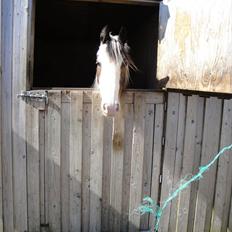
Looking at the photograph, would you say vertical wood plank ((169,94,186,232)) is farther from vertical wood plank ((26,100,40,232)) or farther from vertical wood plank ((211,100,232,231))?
vertical wood plank ((26,100,40,232))

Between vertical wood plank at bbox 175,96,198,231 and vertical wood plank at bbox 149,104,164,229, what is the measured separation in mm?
238

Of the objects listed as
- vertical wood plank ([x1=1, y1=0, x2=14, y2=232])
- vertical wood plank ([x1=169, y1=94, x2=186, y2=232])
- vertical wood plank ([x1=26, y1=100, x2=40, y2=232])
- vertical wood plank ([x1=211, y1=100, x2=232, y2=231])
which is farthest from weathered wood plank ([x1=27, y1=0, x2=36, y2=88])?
vertical wood plank ([x1=211, y1=100, x2=232, y2=231])

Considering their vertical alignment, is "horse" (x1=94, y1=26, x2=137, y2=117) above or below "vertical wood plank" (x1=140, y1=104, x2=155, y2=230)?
above

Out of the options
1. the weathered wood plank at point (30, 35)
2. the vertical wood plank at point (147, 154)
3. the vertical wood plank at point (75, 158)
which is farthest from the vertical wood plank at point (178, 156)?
the weathered wood plank at point (30, 35)

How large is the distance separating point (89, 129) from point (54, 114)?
327mm

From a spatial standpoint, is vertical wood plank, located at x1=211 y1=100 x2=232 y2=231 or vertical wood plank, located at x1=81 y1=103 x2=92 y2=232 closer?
vertical wood plank, located at x1=81 y1=103 x2=92 y2=232

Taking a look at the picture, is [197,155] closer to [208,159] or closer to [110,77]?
[208,159]

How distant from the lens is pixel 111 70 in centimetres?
181

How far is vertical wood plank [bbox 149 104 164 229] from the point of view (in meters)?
2.26

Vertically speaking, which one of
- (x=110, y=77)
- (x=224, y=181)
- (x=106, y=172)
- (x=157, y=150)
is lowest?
(x=224, y=181)

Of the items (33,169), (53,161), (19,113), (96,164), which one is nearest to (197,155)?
(96,164)

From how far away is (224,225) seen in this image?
8.36 feet

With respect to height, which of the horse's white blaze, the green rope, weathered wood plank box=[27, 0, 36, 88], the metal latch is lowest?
the green rope

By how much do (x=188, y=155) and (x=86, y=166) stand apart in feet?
3.17
